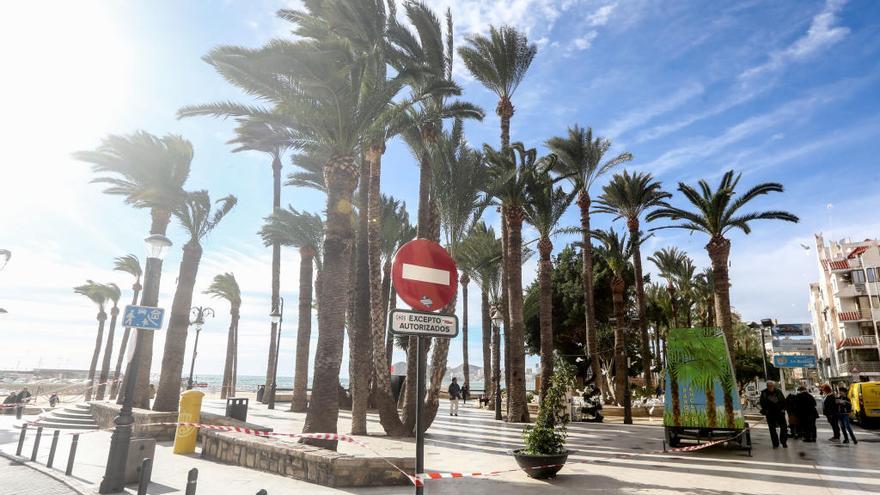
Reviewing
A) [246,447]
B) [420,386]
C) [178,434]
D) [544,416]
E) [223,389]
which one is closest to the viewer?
[420,386]

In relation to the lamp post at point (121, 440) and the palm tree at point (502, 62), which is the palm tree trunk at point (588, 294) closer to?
the palm tree at point (502, 62)

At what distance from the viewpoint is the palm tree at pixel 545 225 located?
65.9 ft

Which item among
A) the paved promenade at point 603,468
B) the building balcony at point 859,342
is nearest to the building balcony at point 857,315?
the building balcony at point 859,342

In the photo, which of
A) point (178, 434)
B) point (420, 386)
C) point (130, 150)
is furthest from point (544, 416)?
point (130, 150)

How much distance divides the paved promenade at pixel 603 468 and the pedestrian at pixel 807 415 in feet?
1.86

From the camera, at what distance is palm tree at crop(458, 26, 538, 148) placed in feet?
70.4

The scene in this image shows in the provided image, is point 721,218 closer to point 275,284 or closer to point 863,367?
point 275,284

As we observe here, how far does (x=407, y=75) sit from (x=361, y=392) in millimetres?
9572

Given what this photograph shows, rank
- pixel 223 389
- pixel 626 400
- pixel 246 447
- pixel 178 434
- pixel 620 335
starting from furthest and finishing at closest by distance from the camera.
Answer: pixel 223 389, pixel 620 335, pixel 626 400, pixel 178 434, pixel 246 447

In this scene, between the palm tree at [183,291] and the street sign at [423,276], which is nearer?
the street sign at [423,276]

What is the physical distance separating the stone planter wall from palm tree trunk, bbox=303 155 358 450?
183 cm

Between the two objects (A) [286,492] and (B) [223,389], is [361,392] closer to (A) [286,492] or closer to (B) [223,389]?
(A) [286,492]

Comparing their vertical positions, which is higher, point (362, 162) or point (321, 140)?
point (362, 162)

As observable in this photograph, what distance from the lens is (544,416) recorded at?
28.6 feet
